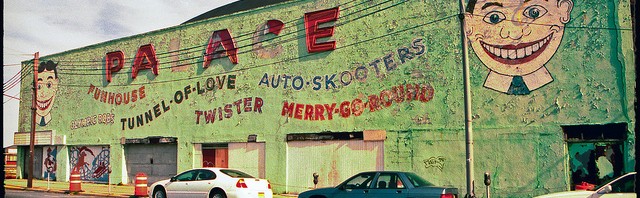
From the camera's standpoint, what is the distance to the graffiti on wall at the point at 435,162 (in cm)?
2259

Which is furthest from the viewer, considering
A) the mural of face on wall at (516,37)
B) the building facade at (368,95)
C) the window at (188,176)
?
the mural of face on wall at (516,37)

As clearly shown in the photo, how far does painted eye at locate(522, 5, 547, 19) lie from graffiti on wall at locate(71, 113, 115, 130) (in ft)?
74.5

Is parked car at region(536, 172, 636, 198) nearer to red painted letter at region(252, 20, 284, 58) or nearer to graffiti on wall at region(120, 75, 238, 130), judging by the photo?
red painted letter at region(252, 20, 284, 58)

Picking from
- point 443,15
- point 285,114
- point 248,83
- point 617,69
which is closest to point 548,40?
point 617,69

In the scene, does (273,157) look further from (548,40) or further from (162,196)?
(548,40)

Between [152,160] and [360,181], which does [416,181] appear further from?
[152,160]

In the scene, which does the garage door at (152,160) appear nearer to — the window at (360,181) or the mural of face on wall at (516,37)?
the mural of face on wall at (516,37)

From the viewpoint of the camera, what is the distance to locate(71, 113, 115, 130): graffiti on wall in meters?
34.7

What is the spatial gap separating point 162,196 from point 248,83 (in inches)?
341

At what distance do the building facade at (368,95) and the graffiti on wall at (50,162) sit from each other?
2.43 meters

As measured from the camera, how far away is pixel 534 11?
68.3 ft

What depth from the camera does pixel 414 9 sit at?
23500mm

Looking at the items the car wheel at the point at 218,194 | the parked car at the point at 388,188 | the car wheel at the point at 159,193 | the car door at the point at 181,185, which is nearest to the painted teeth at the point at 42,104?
the car wheel at the point at 159,193

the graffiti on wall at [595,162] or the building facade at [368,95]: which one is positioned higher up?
the building facade at [368,95]
